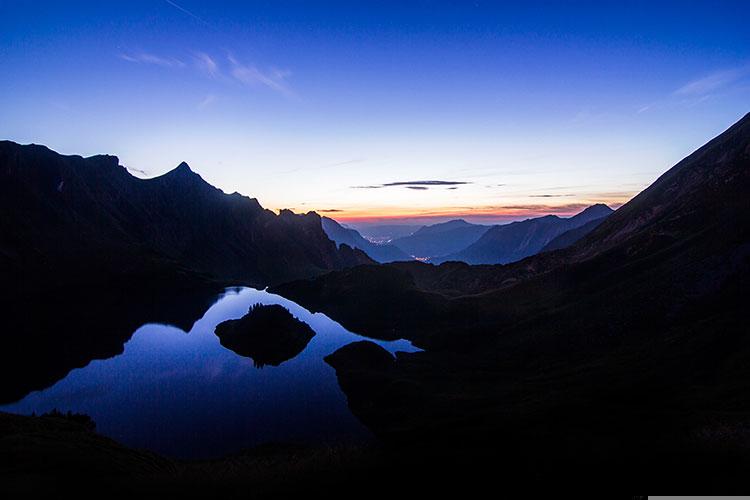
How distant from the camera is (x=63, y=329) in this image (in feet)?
448

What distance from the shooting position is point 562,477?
3173 centimetres

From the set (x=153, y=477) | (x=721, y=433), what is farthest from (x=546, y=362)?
(x=153, y=477)

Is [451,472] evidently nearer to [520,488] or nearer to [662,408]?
[520,488]

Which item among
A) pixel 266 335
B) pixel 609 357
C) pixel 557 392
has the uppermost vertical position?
pixel 266 335

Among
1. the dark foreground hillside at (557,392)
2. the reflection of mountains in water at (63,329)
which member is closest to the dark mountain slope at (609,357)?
the dark foreground hillside at (557,392)

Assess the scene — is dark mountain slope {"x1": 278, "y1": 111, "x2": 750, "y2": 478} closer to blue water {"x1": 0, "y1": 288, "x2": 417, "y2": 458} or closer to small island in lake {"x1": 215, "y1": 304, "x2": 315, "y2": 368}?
blue water {"x1": 0, "y1": 288, "x2": 417, "y2": 458}

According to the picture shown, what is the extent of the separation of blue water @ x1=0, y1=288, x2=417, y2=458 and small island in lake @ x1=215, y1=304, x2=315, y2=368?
4053mm

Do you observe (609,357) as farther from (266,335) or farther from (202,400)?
(266,335)

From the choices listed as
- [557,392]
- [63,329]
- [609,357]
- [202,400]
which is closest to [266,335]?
[202,400]

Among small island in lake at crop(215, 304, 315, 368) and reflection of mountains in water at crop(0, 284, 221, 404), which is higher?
reflection of mountains in water at crop(0, 284, 221, 404)

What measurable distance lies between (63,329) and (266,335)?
71.4 m

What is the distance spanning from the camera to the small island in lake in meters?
118

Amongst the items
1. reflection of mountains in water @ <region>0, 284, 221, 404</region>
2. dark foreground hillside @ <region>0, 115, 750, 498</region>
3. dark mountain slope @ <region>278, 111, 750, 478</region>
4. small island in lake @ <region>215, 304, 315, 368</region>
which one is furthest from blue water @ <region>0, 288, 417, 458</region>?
dark mountain slope @ <region>278, 111, 750, 478</region>

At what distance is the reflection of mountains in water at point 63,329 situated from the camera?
9462 cm
